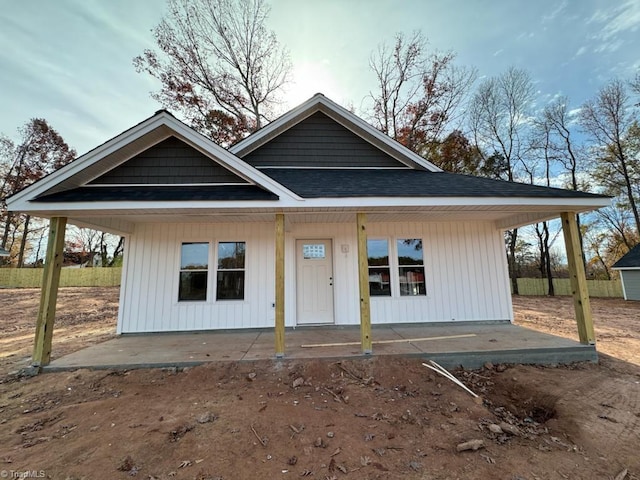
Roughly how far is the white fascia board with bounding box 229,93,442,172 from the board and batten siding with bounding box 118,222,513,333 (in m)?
1.92

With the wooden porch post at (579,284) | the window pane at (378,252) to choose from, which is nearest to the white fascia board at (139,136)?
the window pane at (378,252)

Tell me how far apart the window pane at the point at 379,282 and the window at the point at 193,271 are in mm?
4011

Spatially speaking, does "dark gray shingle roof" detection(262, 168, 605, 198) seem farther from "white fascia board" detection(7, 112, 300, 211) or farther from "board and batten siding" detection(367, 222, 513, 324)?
"board and batten siding" detection(367, 222, 513, 324)

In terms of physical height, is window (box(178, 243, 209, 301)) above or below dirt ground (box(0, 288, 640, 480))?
above

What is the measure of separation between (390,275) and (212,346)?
4.27m

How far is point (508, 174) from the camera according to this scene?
1811 cm

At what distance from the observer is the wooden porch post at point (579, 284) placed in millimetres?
4695

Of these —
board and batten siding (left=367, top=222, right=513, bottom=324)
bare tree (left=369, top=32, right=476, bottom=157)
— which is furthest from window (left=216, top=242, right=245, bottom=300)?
bare tree (left=369, top=32, right=476, bottom=157)

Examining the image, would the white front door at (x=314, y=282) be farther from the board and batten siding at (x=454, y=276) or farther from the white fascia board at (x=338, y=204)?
the white fascia board at (x=338, y=204)

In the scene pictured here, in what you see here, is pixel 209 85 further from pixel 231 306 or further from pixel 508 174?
pixel 508 174

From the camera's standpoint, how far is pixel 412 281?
682cm

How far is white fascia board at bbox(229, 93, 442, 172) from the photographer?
7.11 metres

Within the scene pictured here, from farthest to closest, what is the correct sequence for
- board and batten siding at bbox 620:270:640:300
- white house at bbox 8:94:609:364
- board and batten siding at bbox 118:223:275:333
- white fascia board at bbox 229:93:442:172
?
1. board and batten siding at bbox 620:270:640:300
2. white fascia board at bbox 229:93:442:172
3. board and batten siding at bbox 118:223:275:333
4. white house at bbox 8:94:609:364

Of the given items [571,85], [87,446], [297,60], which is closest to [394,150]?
[87,446]
